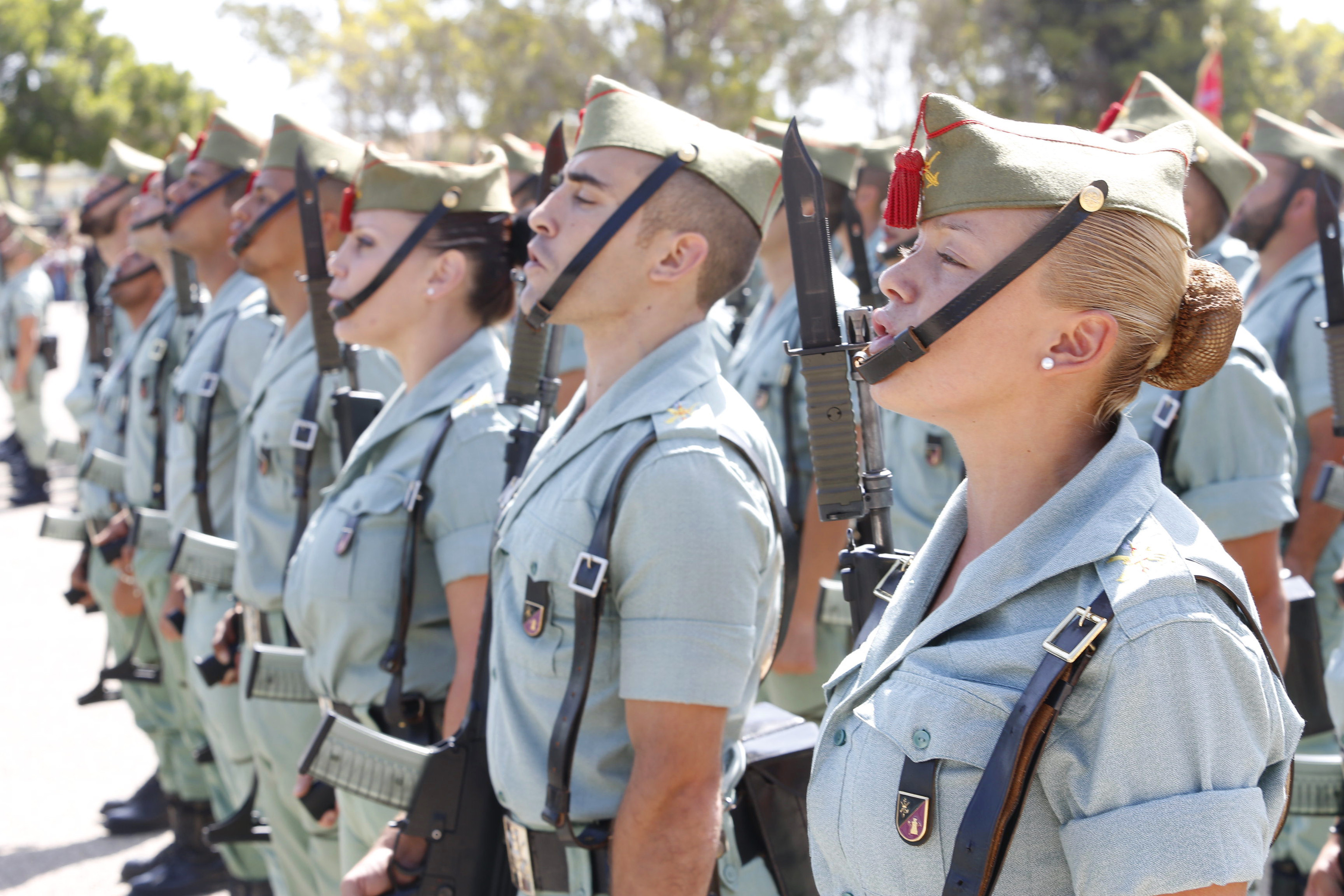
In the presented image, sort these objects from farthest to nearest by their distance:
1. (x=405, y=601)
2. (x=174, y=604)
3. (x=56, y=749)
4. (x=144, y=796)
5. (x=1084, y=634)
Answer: (x=56, y=749) < (x=144, y=796) < (x=174, y=604) < (x=405, y=601) < (x=1084, y=634)

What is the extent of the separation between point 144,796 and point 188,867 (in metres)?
0.82

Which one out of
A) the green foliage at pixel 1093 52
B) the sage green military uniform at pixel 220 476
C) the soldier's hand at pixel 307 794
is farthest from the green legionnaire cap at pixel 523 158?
the green foliage at pixel 1093 52

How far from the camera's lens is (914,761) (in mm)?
1438

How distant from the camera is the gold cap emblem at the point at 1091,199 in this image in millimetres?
1450

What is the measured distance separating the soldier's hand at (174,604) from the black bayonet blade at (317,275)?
1.30 meters

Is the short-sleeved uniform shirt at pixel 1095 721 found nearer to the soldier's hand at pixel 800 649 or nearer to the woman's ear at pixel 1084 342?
the woman's ear at pixel 1084 342

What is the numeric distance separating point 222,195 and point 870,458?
3966mm

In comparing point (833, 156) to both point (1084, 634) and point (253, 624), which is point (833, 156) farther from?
point (1084, 634)

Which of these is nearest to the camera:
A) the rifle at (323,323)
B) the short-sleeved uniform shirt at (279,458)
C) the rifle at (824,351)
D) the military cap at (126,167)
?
the rifle at (824,351)

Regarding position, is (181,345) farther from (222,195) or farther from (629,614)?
(629,614)

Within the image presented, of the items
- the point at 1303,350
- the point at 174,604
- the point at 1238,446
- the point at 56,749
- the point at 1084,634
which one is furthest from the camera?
the point at 56,749

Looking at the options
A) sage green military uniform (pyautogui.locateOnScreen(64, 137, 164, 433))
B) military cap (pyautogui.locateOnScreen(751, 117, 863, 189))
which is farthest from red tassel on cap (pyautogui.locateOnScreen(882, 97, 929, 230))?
sage green military uniform (pyautogui.locateOnScreen(64, 137, 164, 433))

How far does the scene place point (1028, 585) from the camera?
1422mm

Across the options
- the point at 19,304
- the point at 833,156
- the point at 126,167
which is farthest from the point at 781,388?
the point at 19,304
